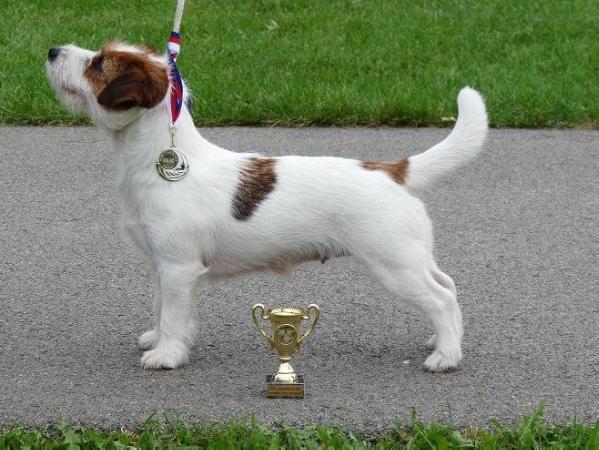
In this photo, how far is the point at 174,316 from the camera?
488cm

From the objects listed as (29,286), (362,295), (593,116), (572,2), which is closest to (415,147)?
(593,116)

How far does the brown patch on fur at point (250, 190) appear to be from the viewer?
4.84 metres

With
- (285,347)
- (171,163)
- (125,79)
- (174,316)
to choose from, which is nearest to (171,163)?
(171,163)

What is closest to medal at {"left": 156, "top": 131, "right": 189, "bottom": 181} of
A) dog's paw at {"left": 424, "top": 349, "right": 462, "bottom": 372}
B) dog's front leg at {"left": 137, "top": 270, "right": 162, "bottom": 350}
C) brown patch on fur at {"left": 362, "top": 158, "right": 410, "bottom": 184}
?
dog's front leg at {"left": 137, "top": 270, "right": 162, "bottom": 350}

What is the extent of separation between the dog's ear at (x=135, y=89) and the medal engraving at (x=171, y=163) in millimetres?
213

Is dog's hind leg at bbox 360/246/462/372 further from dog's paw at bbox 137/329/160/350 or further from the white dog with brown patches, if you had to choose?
dog's paw at bbox 137/329/160/350

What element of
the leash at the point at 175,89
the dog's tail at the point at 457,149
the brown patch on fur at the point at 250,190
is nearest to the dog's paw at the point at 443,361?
the dog's tail at the point at 457,149

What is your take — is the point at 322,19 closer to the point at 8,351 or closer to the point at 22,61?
the point at 22,61

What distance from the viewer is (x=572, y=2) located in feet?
42.1

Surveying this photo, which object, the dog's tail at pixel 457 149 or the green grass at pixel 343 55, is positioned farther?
the green grass at pixel 343 55

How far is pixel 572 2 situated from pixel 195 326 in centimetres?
905

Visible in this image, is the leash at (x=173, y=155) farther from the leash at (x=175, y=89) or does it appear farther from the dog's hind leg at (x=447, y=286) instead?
the dog's hind leg at (x=447, y=286)

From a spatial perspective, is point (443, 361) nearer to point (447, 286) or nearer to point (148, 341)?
point (447, 286)

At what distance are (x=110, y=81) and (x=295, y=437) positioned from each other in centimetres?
166
